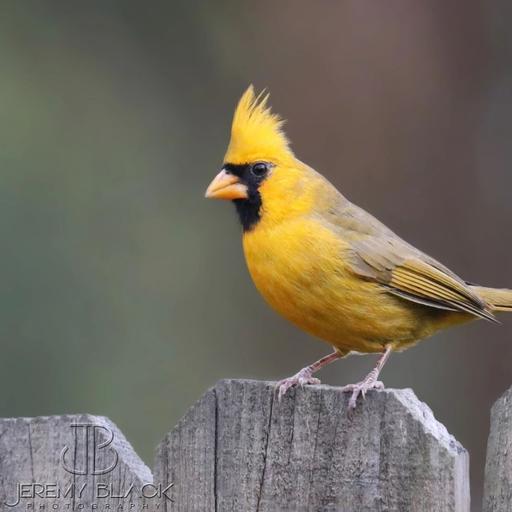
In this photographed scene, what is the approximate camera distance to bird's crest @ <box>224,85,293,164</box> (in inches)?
160

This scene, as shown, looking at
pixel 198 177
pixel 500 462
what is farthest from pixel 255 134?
pixel 198 177

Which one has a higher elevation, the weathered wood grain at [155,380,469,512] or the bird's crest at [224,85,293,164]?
the bird's crest at [224,85,293,164]

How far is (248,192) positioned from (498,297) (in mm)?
978

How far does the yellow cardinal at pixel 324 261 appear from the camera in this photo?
3799 mm

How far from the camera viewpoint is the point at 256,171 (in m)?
4.14

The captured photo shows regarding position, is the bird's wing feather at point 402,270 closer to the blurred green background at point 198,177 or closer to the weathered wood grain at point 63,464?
the blurred green background at point 198,177

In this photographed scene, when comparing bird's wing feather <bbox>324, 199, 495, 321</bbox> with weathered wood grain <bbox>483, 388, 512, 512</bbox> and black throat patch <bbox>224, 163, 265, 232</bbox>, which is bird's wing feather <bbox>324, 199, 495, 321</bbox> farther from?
weathered wood grain <bbox>483, 388, 512, 512</bbox>

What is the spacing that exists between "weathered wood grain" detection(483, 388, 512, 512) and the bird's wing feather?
1.49m

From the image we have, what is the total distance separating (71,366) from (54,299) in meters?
0.31

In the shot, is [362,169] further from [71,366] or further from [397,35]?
[71,366]

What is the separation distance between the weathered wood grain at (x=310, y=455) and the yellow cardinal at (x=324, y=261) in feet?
3.73

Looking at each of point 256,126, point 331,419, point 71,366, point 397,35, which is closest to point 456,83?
point 397,35

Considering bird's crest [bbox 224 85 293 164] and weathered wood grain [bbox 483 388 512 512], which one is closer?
weathered wood grain [bbox 483 388 512 512]

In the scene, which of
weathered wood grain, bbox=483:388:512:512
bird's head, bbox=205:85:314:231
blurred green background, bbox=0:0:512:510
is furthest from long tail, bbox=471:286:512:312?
weathered wood grain, bbox=483:388:512:512
